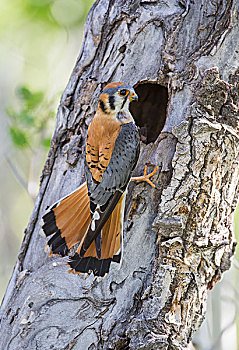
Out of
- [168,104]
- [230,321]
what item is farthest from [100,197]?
[230,321]

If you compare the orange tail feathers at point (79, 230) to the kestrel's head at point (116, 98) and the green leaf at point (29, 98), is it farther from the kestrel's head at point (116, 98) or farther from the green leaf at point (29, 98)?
the green leaf at point (29, 98)

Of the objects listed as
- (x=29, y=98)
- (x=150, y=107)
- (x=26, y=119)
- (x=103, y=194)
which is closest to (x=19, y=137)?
(x=26, y=119)

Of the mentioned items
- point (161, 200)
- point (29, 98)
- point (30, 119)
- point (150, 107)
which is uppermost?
point (29, 98)

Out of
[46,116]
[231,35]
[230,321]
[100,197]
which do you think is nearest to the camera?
[100,197]

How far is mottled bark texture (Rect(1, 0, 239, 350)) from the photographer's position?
2367mm

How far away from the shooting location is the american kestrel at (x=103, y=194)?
7.59ft

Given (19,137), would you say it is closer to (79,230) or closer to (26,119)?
(26,119)

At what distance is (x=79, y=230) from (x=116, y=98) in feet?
2.41

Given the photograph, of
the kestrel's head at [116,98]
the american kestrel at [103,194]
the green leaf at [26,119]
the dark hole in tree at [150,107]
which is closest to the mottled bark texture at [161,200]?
the dark hole in tree at [150,107]

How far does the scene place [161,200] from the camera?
2.38 meters

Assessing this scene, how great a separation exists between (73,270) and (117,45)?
1.34 metres

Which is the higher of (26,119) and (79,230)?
(26,119)

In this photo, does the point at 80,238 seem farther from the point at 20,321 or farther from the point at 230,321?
the point at 230,321

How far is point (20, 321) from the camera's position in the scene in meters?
2.52
